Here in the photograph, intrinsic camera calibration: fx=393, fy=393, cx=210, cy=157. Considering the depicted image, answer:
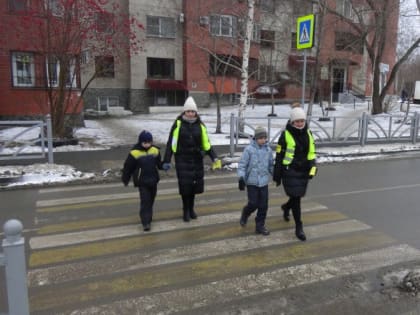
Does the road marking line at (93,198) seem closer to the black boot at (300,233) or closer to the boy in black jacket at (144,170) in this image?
the boy in black jacket at (144,170)

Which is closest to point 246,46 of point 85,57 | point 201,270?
point 85,57

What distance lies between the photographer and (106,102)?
30312 mm

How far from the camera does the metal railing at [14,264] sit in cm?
237

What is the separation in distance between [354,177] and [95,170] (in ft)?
19.5

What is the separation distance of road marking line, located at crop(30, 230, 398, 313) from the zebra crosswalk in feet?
0.03

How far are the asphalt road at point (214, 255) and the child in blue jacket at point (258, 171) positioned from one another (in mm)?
355

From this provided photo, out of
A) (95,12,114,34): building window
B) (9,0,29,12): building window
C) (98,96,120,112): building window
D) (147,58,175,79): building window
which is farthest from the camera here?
(147,58,175,79): building window

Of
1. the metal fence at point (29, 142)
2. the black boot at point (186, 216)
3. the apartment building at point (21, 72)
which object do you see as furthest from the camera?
A: the apartment building at point (21, 72)

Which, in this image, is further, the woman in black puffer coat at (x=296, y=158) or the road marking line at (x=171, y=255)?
the woman in black puffer coat at (x=296, y=158)

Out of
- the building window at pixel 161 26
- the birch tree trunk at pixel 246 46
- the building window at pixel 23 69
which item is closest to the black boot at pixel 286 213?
the birch tree trunk at pixel 246 46

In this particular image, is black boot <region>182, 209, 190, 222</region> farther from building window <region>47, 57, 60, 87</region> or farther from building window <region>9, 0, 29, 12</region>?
building window <region>9, 0, 29, 12</region>

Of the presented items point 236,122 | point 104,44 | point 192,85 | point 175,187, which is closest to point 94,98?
point 192,85

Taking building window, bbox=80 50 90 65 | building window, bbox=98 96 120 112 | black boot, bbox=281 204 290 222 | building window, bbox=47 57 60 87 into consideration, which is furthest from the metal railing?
building window, bbox=98 96 120 112

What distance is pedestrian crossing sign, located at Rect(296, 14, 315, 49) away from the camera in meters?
10.1
